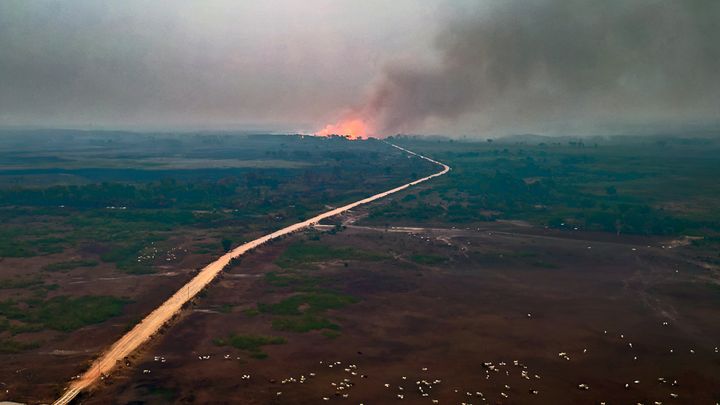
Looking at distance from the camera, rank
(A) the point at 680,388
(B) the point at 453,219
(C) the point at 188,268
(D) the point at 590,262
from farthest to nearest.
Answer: (B) the point at 453,219
(D) the point at 590,262
(C) the point at 188,268
(A) the point at 680,388

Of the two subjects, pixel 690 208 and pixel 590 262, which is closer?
pixel 590 262

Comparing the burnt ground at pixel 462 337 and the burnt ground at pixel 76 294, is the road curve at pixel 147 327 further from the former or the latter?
the burnt ground at pixel 462 337

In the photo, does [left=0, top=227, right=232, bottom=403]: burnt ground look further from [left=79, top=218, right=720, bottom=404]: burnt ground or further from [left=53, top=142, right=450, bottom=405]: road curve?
[left=79, top=218, right=720, bottom=404]: burnt ground

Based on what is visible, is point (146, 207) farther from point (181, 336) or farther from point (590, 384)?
point (590, 384)

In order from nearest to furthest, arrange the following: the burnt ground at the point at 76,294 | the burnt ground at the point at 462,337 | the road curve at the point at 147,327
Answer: the road curve at the point at 147,327 < the burnt ground at the point at 462,337 < the burnt ground at the point at 76,294

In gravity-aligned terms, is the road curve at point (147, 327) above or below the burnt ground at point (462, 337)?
above

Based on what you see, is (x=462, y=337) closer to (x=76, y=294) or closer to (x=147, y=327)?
(x=147, y=327)

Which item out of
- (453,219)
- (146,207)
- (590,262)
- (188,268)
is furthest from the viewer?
(146,207)

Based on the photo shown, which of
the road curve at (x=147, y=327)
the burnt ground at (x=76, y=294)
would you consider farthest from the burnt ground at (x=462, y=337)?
the burnt ground at (x=76, y=294)

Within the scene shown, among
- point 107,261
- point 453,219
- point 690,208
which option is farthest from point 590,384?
point 690,208
